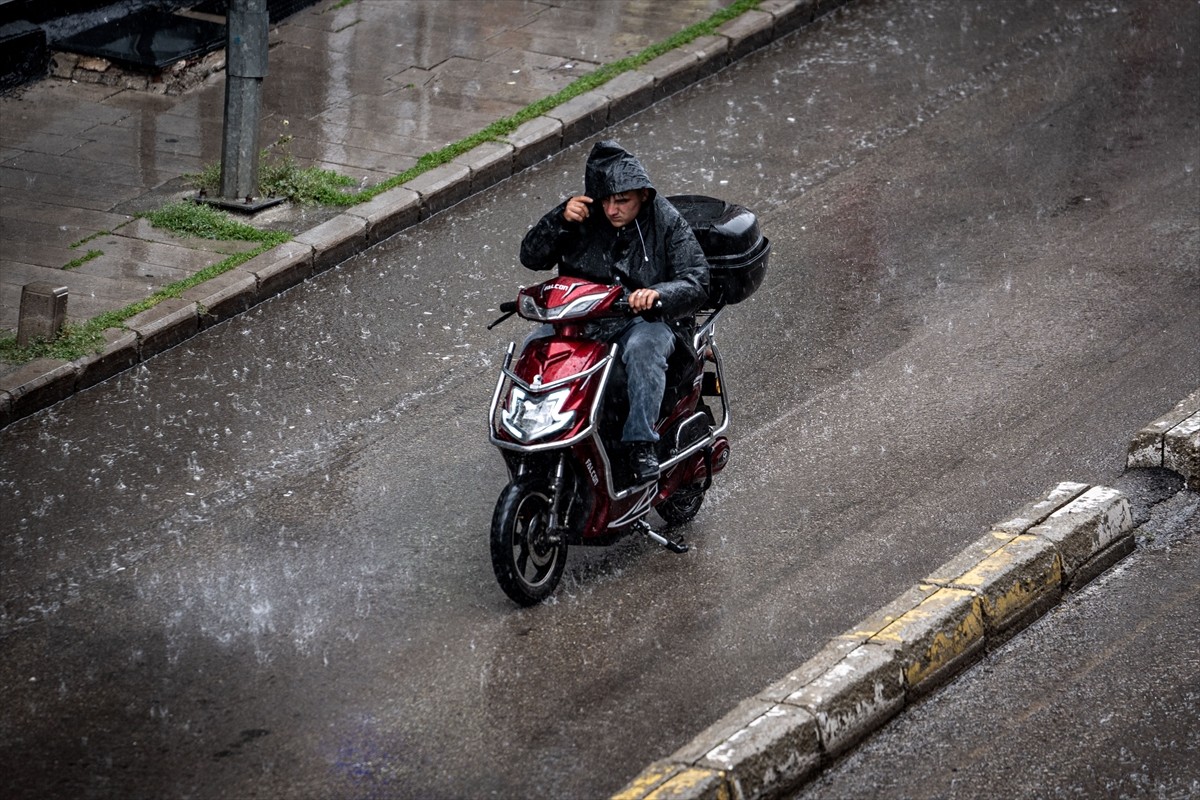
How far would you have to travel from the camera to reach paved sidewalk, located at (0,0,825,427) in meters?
9.52

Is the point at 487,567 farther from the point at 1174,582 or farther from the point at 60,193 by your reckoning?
the point at 60,193

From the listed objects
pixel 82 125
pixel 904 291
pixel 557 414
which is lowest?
pixel 82 125

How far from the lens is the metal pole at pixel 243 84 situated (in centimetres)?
1031

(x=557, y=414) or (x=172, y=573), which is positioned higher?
(x=557, y=414)

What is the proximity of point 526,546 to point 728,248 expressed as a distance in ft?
5.42

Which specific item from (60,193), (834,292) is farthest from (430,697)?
(60,193)

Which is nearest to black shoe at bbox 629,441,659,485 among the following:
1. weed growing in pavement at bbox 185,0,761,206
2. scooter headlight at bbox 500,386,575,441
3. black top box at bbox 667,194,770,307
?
scooter headlight at bbox 500,386,575,441

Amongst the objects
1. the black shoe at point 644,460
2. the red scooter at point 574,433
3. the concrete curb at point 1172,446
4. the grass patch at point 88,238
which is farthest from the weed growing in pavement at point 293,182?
the concrete curb at point 1172,446

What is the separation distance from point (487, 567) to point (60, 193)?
210 inches

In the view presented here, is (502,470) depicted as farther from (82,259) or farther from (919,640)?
(82,259)

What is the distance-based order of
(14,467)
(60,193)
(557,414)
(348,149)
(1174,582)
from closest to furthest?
(557,414) → (1174,582) → (14,467) → (60,193) → (348,149)

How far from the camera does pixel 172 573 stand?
6.90 meters

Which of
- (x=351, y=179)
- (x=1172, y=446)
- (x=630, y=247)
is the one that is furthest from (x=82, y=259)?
(x=1172, y=446)

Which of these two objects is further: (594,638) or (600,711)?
(594,638)
